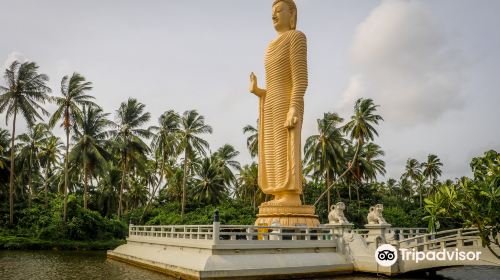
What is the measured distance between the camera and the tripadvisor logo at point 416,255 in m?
16.6

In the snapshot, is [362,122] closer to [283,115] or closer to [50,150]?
[283,115]

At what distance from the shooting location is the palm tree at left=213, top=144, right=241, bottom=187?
170 ft

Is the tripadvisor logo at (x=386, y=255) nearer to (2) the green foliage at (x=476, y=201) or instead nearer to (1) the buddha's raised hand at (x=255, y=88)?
(2) the green foliage at (x=476, y=201)

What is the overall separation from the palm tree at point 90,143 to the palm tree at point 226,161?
15.6 metres

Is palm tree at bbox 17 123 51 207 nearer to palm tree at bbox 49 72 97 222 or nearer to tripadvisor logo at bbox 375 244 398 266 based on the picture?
palm tree at bbox 49 72 97 222

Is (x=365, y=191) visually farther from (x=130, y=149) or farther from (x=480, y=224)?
(x=480, y=224)

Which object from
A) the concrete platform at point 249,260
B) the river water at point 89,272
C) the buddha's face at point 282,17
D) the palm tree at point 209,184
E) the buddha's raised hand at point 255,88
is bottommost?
the river water at point 89,272

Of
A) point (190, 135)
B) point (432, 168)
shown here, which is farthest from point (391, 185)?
point (190, 135)

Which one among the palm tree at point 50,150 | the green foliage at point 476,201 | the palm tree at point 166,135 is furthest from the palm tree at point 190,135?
the green foliage at point 476,201

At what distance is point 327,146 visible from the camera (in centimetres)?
4291

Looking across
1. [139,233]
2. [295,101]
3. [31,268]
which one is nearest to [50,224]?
[139,233]

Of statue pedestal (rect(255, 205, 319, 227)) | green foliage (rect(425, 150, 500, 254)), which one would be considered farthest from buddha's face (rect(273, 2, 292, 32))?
green foliage (rect(425, 150, 500, 254))

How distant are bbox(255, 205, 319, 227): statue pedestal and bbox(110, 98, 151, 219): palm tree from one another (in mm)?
22277

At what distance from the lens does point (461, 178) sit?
13414 millimetres
